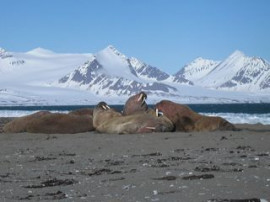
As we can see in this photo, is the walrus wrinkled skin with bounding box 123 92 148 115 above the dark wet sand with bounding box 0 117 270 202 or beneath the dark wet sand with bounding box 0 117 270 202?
above

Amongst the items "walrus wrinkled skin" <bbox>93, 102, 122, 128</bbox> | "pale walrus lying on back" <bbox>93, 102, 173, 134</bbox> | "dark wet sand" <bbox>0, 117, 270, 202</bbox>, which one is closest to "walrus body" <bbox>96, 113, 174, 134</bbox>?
"pale walrus lying on back" <bbox>93, 102, 173, 134</bbox>

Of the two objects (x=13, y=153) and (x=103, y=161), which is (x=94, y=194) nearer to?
(x=103, y=161)

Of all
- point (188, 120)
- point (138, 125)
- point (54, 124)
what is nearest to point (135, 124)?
point (138, 125)

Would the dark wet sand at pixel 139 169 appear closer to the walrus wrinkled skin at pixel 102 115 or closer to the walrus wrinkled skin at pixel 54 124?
the walrus wrinkled skin at pixel 102 115

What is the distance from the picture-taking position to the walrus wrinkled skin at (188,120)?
16.8 m

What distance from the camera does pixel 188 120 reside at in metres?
17.2

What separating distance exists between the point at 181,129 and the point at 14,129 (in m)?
5.38

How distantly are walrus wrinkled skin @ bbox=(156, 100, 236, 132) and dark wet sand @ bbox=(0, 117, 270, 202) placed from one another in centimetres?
248

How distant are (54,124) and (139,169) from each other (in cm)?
942

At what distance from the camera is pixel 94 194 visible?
653 centimetres

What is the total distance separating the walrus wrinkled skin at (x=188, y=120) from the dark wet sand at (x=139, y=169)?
248 cm

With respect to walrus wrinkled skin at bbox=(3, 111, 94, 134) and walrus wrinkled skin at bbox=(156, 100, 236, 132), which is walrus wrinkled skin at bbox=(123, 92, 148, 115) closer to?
walrus wrinkled skin at bbox=(156, 100, 236, 132)

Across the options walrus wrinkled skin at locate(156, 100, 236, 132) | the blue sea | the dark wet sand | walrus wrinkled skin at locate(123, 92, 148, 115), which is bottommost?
the dark wet sand

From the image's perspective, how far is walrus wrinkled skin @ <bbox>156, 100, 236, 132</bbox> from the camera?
16.8 metres
